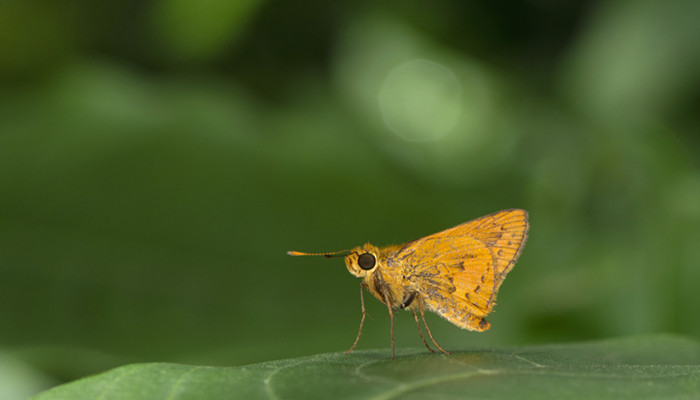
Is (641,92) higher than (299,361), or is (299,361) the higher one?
(641,92)

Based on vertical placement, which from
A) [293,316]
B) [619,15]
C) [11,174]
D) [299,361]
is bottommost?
[299,361]

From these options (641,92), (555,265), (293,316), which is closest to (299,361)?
(293,316)

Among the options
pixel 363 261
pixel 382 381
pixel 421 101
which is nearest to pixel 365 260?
pixel 363 261

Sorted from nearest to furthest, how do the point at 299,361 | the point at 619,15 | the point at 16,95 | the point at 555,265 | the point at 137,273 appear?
the point at 299,361
the point at 137,273
the point at 16,95
the point at 555,265
the point at 619,15

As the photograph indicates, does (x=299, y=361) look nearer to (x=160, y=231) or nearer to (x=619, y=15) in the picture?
(x=160, y=231)

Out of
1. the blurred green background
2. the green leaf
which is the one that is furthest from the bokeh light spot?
the green leaf

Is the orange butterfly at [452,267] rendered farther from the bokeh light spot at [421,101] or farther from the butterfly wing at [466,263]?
the bokeh light spot at [421,101]

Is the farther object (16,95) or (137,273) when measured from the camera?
(16,95)
